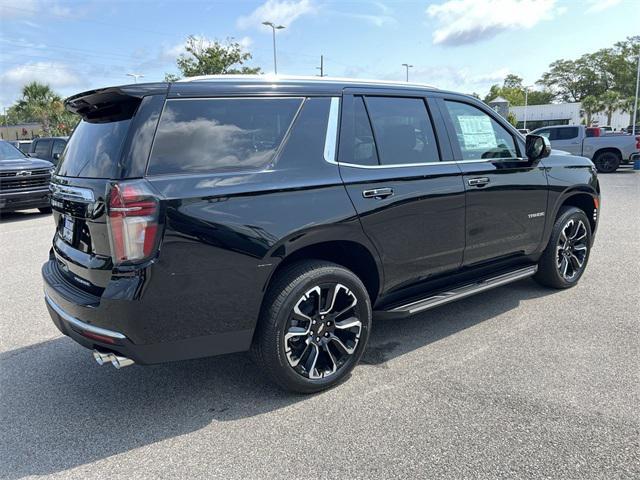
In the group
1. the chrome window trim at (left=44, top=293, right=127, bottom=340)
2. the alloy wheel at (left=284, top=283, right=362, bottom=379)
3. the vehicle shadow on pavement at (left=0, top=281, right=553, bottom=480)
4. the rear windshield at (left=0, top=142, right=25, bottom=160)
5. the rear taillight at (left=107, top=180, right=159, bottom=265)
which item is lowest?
the vehicle shadow on pavement at (left=0, top=281, right=553, bottom=480)

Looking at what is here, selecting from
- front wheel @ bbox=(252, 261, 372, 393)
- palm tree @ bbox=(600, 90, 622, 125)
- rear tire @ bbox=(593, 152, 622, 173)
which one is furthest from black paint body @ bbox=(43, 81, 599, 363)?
palm tree @ bbox=(600, 90, 622, 125)

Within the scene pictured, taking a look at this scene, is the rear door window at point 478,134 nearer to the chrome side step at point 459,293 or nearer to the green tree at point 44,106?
the chrome side step at point 459,293

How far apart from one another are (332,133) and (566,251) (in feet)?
10.4

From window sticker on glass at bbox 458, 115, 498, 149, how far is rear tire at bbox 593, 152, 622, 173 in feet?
54.2

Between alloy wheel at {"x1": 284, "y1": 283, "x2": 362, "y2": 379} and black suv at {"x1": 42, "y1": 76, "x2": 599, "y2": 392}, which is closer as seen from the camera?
black suv at {"x1": 42, "y1": 76, "x2": 599, "y2": 392}

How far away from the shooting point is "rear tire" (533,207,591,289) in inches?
191

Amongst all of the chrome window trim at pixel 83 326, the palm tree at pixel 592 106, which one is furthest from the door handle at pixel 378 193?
the palm tree at pixel 592 106

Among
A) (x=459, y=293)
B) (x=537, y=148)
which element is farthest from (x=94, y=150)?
(x=537, y=148)

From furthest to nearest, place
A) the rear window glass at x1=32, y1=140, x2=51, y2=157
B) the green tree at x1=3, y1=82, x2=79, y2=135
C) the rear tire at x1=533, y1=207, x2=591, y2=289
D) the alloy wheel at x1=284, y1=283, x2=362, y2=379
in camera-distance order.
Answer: the green tree at x1=3, y1=82, x2=79, y2=135 → the rear window glass at x1=32, y1=140, x2=51, y2=157 → the rear tire at x1=533, y1=207, x2=591, y2=289 → the alloy wheel at x1=284, y1=283, x2=362, y2=379

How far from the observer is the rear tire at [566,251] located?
15.9ft

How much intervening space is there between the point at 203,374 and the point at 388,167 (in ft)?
6.46

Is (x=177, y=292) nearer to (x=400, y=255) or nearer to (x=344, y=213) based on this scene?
(x=344, y=213)

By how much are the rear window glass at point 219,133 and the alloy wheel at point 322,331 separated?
0.92 meters

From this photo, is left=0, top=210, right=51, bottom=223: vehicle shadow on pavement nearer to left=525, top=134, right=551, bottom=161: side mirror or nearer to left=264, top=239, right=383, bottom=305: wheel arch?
left=264, top=239, right=383, bottom=305: wheel arch
